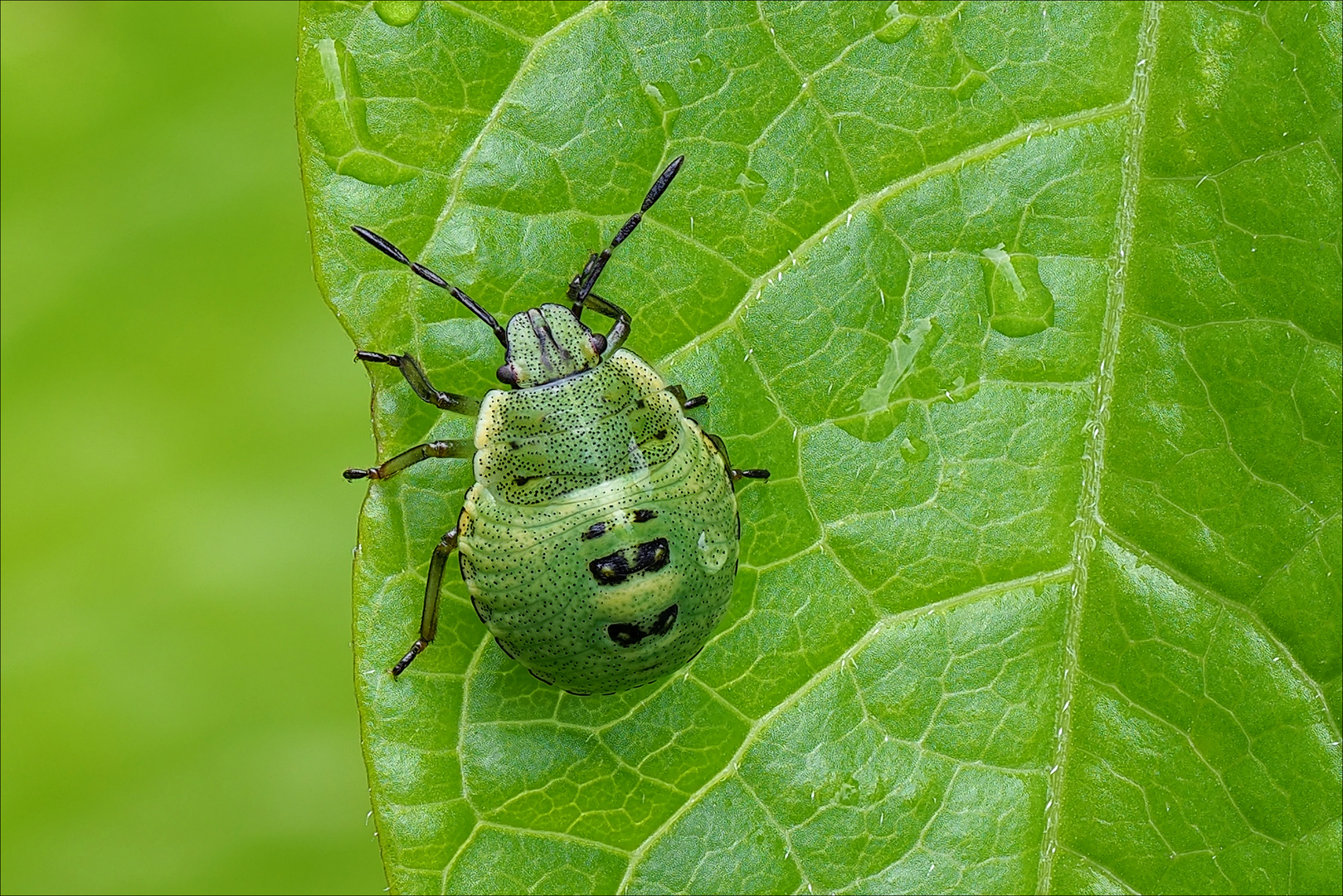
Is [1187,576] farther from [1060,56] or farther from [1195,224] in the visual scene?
[1060,56]

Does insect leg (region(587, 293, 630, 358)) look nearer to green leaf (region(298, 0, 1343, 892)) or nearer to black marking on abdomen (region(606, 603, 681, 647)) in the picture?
green leaf (region(298, 0, 1343, 892))

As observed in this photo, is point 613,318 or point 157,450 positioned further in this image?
point 157,450

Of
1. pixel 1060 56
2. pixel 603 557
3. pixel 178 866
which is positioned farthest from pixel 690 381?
pixel 178 866

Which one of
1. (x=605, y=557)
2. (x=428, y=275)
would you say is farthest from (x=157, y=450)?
(x=605, y=557)

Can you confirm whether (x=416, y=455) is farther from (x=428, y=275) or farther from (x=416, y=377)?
(x=428, y=275)

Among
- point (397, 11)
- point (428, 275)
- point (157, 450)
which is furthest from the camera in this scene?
point (157, 450)

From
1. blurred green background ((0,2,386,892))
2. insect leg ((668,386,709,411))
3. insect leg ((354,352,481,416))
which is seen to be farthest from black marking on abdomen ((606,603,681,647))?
blurred green background ((0,2,386,892))

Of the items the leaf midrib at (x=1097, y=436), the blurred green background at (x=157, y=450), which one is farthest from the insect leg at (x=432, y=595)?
the blurred green background at (x=157, y=450)
